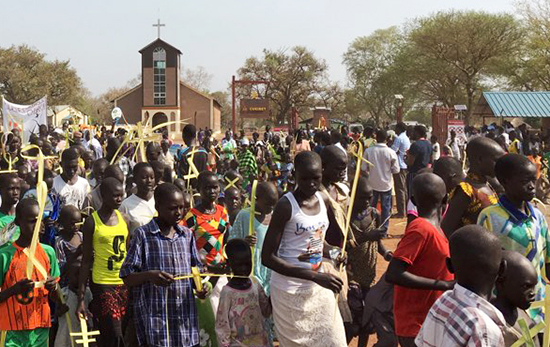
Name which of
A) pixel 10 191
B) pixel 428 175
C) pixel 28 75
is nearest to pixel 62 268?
pixel 10 191

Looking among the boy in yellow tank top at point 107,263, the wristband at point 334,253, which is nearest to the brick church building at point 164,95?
the boy in yellow tank top at point 107,263

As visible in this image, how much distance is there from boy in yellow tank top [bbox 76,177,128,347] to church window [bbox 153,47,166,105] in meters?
62.2

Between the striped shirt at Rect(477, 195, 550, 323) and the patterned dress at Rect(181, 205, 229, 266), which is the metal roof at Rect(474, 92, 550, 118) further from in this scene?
the striped shirt at Rect(477, 195, 550, 323)

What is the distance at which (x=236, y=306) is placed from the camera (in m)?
4.91

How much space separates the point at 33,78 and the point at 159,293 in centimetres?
6372

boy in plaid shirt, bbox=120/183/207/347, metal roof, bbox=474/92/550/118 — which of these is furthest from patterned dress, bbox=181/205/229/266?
metal roof, bbox=474/92/550/118

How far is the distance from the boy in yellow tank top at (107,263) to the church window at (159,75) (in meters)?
62.2

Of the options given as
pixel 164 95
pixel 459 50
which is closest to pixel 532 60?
pixel 459 50

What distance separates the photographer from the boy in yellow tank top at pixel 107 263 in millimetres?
5289

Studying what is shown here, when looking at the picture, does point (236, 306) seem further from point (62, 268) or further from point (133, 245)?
point (62, 268)

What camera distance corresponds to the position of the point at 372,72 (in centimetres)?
7819

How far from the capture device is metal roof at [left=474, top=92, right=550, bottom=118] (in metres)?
31.2

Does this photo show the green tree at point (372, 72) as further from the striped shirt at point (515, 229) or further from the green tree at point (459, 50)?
the striped shirt at point (515, 229)

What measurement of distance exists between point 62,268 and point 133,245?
4.92 feet
